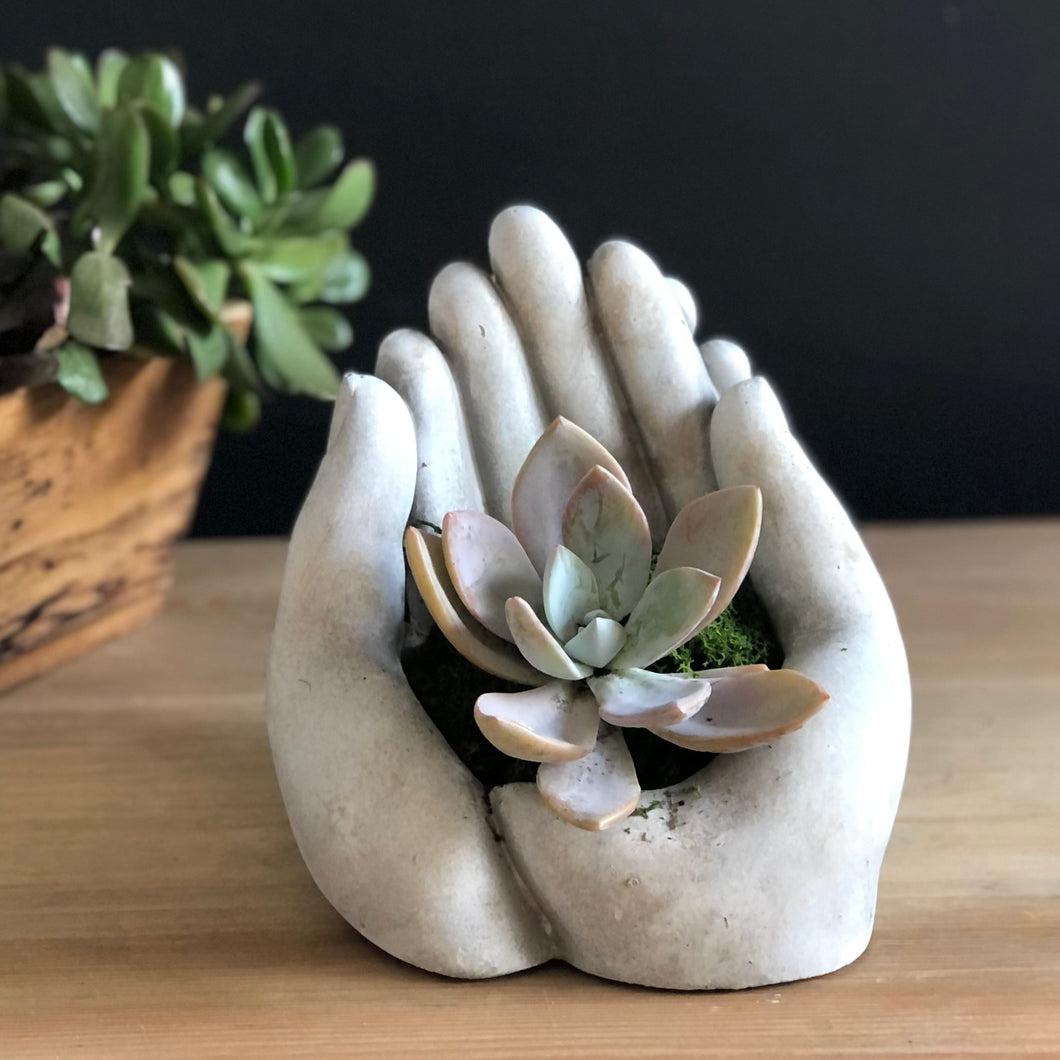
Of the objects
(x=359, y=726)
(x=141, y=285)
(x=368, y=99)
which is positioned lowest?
(x=359, y=726)

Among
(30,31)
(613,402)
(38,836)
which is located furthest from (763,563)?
(30,31)

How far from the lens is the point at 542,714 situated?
516 millimetres

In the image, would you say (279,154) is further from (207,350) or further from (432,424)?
(432,424)

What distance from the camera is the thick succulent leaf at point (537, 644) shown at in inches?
19.6

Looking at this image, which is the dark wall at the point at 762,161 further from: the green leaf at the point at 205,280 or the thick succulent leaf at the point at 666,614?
the thick succulent leaf at the point at 666,614

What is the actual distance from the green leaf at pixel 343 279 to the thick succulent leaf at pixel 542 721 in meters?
0.57

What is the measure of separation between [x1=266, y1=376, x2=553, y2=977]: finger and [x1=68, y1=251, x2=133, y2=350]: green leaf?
0.24 meters

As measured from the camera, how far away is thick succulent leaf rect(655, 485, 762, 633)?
525 millimetres

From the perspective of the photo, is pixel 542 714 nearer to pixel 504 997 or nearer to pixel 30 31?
pixel 504 997

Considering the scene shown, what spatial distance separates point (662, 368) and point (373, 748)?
0.25 m

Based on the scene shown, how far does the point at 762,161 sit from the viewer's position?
48.2 inches

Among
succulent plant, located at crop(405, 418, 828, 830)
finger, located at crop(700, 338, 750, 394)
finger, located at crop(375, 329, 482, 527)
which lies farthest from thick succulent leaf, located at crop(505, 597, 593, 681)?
finger, located at crop(700, 338, 750, 394)

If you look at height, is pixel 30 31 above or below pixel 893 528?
A: above

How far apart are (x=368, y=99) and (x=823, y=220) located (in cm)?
47
